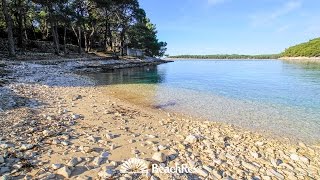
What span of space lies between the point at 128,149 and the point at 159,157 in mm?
872

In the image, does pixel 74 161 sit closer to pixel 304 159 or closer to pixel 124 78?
pixel 304 159

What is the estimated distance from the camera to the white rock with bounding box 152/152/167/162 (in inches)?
214

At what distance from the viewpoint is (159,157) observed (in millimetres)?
5492

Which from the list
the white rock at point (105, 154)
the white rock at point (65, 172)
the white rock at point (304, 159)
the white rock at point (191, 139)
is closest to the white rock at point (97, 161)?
the white rock at point (105, 154)

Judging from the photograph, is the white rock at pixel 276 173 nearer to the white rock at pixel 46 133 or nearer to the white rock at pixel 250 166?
the white rock at pixel 250 166

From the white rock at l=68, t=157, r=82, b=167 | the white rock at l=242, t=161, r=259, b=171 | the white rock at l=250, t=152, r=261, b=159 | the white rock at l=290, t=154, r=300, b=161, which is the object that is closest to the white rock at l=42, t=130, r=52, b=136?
the white rock at l=68, t=157, r=82, b=167

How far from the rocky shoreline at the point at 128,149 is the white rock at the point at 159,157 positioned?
2 cm

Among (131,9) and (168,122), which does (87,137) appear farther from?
(131,9)

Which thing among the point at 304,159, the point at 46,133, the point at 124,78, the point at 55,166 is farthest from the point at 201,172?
the point at 124,78

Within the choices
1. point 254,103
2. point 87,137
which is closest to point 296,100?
point 254,103

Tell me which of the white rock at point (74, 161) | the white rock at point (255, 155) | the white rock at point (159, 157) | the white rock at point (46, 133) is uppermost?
the white rock at point (46, 133)

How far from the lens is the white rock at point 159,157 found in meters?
5.44

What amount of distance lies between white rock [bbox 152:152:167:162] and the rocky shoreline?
23 mm

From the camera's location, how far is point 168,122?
9.31 m
